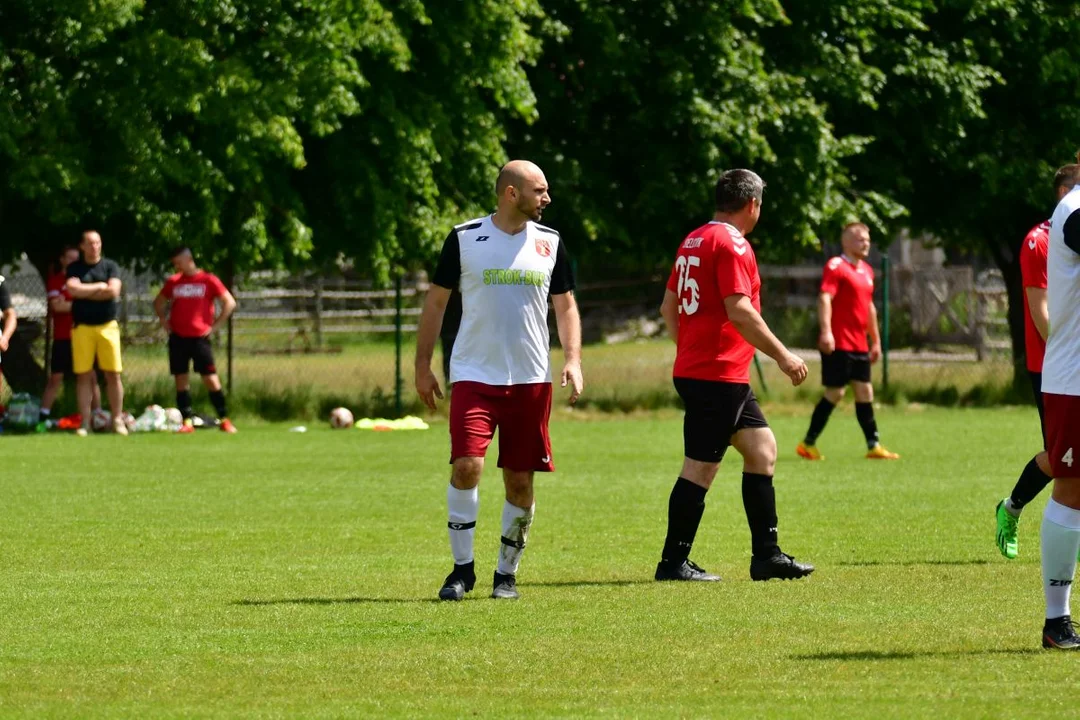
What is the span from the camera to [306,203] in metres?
23.6

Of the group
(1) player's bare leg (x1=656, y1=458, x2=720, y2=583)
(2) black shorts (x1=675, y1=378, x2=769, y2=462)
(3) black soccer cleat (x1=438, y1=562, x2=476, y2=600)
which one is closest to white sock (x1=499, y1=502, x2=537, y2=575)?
(3) black soccer cleat (x1=438, y1=562, x2=476, y2=600)

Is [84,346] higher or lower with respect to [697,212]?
lower

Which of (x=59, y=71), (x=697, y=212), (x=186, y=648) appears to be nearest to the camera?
(x=186, y=648)

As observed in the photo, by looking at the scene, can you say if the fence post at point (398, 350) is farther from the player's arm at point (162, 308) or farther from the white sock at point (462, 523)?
the white sock at point (462, 523)

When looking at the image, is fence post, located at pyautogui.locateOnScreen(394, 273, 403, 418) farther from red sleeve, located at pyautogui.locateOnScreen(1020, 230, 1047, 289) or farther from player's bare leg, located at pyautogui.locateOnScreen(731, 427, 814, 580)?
red sleeve, located at pyautogui.locateOnScreen(1020, 230, 1047, 289)

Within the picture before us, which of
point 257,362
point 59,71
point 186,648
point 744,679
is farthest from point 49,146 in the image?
point 744,679

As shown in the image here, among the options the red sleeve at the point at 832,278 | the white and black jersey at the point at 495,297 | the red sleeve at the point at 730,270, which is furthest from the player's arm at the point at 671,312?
the red sleeve at the point at 832,278

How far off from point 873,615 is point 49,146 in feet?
50.5

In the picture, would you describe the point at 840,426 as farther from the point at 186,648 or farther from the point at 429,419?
the point at 186,648

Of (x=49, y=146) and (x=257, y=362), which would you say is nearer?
(x=49, y=146)

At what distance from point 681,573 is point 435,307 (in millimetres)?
1870

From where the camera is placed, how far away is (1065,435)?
657 centimetres

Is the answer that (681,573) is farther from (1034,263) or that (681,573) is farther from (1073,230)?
(1073,230)

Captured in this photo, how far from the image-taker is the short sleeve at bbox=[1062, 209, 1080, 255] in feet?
21.4
